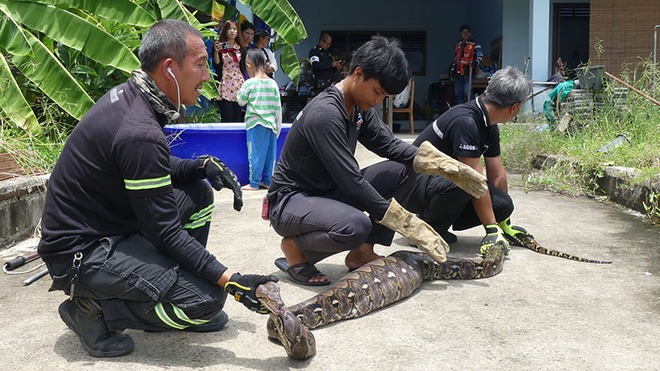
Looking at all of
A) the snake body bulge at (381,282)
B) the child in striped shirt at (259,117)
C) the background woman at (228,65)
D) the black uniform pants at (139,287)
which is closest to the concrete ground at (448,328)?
the snake body bulge at (381,282)

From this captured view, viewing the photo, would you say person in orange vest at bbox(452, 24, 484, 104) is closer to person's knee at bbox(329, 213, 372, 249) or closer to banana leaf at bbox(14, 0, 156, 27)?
banana leaf at bbox(14, 0, 156, 27)

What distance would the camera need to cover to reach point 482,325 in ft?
10.5

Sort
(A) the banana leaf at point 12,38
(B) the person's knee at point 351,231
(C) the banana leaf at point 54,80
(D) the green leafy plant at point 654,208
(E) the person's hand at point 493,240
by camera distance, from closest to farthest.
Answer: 1. (B) the person's knee at point 351,231
2. (E) the person's hand at point 493,240
3. (D) the green leafy plant at point 654,208
4. (A) the banana leaf at point 12,38
5. (C) the banana leaf at point 54,80

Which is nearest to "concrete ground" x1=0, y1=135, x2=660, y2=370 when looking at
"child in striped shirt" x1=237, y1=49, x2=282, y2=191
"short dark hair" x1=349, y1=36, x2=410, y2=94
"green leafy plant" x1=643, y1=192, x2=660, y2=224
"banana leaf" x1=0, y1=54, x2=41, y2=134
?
"green leafy plant" x1=643, y1=192, x2=660, y2=224

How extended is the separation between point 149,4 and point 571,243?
550cm

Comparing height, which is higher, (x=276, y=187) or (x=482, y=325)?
(x=276, y=187)

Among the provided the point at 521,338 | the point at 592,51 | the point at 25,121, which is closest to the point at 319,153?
the point at 521,338

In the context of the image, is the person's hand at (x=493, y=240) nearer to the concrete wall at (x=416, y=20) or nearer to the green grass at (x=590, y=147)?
the green grass at (x=590, y=147)

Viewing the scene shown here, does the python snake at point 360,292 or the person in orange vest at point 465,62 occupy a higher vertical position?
the person in orange vest at point 465,62

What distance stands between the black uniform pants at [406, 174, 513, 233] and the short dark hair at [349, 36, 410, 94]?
110cm

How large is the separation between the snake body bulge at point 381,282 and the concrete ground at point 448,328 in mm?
57

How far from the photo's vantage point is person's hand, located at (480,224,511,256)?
4297mm

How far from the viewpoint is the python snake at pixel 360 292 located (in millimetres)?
2662

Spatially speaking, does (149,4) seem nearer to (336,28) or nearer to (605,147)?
(605,147)
